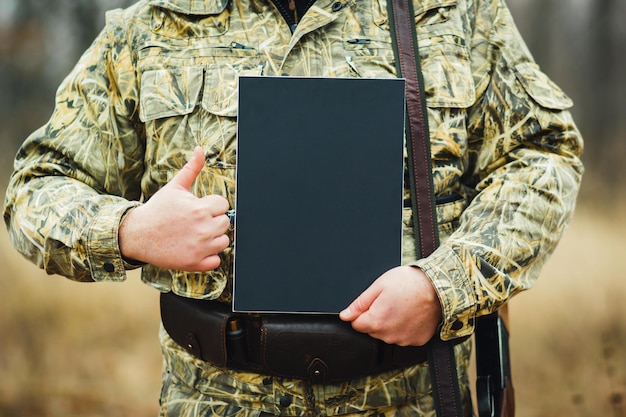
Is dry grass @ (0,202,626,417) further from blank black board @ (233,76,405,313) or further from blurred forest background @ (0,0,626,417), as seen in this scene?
blank black board @ (233,76,405,313)

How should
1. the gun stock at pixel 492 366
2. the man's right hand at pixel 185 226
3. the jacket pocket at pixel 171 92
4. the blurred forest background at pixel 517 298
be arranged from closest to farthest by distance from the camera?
1. the man's right hand at pixel 185 226
2. the jacket pocket at pixel 171 92
3. the gun stock at pixel 492 366
4. the blurred forest background at pixel 517 298

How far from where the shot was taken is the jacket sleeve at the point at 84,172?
1.34 metres

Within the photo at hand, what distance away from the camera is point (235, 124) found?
137cm

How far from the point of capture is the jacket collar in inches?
55.7

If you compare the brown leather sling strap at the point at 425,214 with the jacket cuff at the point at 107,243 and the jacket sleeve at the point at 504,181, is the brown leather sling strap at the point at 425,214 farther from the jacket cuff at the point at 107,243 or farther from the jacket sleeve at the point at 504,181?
the jacket cuff at the point at 107,243

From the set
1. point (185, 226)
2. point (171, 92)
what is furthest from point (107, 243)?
point (171, 92)

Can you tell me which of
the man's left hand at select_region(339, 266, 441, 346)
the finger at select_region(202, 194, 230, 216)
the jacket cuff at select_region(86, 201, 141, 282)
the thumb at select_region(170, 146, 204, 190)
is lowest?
the man's left hand at select_region(339, 266, 441, 346)

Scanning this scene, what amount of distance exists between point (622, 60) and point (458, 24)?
199cm

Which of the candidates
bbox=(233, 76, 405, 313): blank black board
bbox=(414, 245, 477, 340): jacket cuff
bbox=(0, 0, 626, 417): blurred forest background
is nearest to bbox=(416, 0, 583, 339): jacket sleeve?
bbox=(414, 245, 477, 340): jacket cuff

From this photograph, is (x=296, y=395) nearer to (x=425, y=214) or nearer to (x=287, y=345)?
(x=287, y=345)

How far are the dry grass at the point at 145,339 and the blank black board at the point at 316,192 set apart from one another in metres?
2.11

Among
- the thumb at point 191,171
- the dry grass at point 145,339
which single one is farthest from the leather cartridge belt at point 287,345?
the dry grass at point 145,339

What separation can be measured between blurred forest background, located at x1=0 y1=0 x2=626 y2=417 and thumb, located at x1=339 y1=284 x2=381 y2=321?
212 cm

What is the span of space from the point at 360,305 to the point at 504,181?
370 mm
